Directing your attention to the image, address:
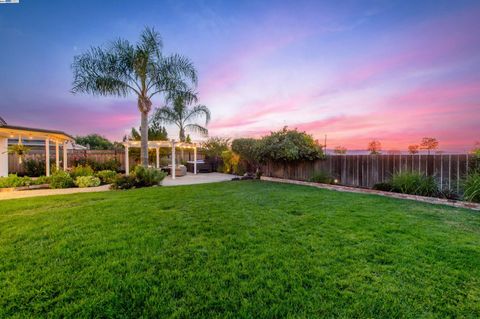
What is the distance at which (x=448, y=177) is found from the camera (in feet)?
20.6

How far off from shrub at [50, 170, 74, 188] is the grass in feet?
17.5

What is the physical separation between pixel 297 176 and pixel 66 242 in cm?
922

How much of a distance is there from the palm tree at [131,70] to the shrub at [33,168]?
22.1ft

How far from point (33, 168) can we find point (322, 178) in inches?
642

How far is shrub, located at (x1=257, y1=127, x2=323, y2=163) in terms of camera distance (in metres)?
9.73

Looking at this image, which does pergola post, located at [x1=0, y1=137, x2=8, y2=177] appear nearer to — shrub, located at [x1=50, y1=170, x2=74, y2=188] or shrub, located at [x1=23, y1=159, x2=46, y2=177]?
shrub, located at [x1=23, y1=159, x2=46, y2=177]

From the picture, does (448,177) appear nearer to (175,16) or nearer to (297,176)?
(297,176)

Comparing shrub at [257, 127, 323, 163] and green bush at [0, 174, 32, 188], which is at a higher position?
shrub at [257, 127, 323, 163]

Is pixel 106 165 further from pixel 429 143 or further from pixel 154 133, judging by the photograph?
pixel 429 143

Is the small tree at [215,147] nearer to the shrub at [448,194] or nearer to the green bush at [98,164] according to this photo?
the green bush at [98,164]

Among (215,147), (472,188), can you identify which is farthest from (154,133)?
(472,188)

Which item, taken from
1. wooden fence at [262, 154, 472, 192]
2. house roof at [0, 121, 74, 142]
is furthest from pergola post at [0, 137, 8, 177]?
wooden fence at [262, 154, 472, 192]

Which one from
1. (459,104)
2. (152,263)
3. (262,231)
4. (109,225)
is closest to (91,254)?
(152,263)

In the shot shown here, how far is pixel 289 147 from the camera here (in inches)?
388
